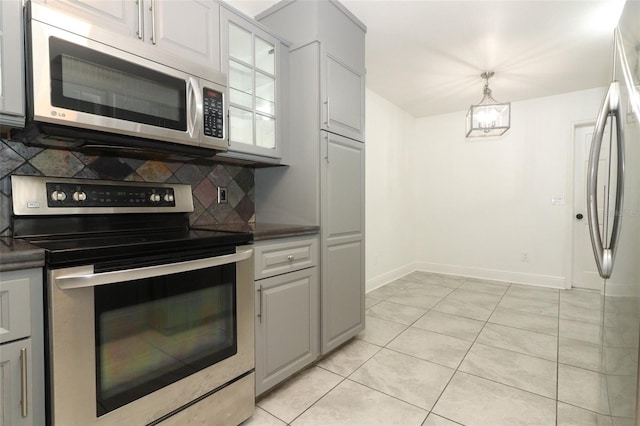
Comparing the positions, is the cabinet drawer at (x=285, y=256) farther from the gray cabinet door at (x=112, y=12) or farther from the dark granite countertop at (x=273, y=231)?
the gray cabinet door at (x=112, y=12)

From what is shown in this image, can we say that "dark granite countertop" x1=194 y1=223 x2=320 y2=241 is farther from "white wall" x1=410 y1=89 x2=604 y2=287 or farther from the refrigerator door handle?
"white wall" x1=410 y1=89 x2=604 y2=287

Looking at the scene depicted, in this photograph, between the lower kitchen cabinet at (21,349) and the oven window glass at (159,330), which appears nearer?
the lower kitchen cabinet at (21,349)

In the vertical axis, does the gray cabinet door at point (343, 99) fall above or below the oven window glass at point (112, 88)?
above

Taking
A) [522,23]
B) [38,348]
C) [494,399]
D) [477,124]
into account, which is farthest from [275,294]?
[522,23]

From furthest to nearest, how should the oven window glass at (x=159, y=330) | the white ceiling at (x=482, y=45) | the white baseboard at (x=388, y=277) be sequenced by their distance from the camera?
the white baseboard at (x=388, y=277), the white ceiling at (x=482, y=45), the oven window glass at (x=159, y=330)

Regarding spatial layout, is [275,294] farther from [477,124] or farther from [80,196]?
[477,124]

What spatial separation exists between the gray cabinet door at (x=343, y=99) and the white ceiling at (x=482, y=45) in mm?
475

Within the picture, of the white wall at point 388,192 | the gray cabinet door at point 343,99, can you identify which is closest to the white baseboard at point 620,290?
the gray cabinet door at point 343,99

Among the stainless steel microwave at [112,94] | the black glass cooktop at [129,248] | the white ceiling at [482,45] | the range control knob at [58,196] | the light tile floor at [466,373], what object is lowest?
the light tile floor at [466,373]

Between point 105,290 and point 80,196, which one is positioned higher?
point 80,196

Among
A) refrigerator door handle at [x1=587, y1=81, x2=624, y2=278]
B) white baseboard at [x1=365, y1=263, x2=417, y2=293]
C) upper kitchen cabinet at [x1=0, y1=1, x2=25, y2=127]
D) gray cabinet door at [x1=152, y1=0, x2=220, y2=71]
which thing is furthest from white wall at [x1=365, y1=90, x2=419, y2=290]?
upper kitchen cabinet at [x1=0, y1=1, x2=25, y2=127]

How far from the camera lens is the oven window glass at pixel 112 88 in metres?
1.13

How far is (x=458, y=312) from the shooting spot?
3021mm

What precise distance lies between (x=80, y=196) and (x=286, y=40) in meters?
1.53
